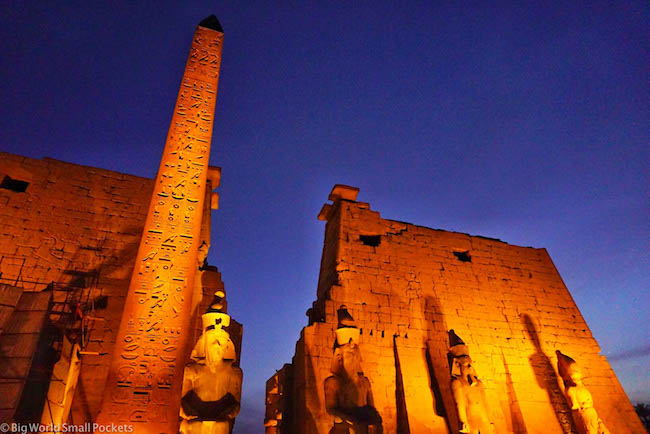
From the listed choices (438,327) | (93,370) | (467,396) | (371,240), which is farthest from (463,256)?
(93,370)

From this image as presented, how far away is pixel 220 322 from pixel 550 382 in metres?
7.53

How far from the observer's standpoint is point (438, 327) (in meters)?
8.23

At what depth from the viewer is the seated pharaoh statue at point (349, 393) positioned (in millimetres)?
4473

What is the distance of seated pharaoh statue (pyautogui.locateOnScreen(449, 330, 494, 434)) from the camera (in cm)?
627

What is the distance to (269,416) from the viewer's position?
352 inches

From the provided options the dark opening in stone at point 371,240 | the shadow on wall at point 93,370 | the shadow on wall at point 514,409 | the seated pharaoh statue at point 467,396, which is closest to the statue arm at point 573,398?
the shadow on wall at point 514,409

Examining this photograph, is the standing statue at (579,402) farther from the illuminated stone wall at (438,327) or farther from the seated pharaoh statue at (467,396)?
the seated pharaoh statue at (467,396)

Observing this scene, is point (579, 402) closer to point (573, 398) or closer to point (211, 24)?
point (573, 398)

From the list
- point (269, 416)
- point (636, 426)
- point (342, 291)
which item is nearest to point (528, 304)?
point (636, 426)

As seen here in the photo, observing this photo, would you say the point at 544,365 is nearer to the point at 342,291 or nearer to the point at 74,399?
the point at 342,291

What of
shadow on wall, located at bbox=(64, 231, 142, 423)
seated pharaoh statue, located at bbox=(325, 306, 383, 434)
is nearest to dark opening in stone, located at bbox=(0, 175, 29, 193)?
shadow on wall, located at bbox=(64, 231, 142, 423)

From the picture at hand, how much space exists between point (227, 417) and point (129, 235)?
4.73 m

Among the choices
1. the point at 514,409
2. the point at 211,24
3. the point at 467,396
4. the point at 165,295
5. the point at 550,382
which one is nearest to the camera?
the point at 165,295

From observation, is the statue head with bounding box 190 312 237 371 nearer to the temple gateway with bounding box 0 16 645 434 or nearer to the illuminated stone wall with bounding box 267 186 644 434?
the temple gateway with bounding box 0 16 645 434
